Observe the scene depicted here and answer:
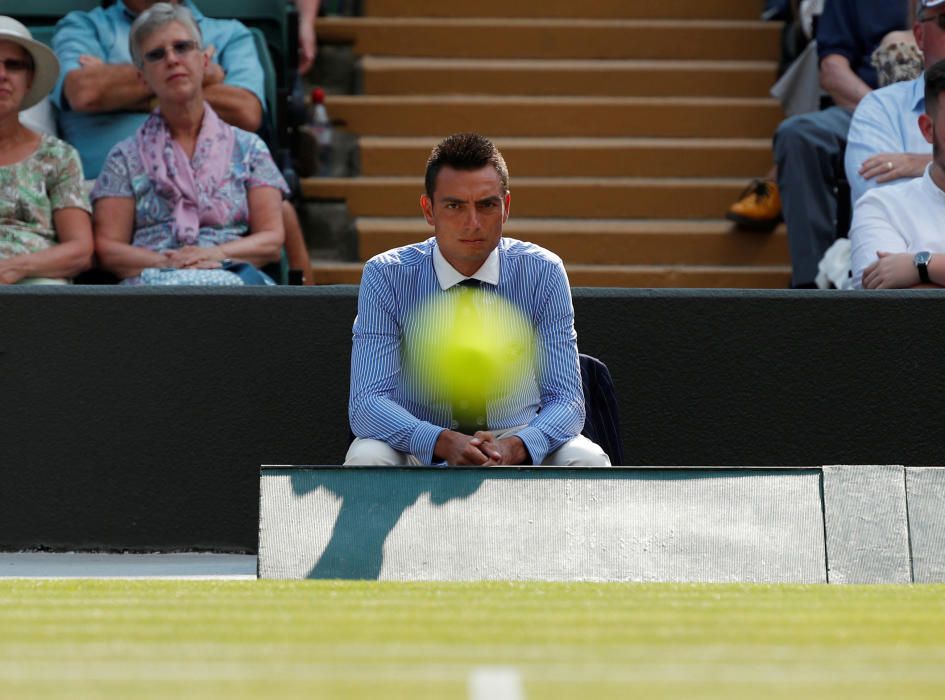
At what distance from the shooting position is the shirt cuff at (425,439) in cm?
514

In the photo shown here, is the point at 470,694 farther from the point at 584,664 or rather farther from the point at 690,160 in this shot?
the point at 690,160

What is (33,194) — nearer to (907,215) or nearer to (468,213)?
(468,213)

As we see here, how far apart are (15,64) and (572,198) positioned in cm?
320

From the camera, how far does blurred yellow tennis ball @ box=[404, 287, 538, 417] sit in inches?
213

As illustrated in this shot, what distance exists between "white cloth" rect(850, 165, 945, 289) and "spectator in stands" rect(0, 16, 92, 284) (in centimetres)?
300

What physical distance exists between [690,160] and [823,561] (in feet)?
15.3

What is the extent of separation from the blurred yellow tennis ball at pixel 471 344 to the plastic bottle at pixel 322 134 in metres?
3.99

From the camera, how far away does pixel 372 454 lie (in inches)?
206

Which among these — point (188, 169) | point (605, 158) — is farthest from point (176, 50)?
point (605, 158)

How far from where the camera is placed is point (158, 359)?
6.36m

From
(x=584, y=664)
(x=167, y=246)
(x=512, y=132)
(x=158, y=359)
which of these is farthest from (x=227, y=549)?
(x=512, y=132)

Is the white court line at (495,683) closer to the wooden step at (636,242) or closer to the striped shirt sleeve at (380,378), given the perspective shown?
the striped shirt sleeve at (380,378)

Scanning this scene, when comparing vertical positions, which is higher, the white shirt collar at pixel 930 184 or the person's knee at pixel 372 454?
the white shirt collar at pixel 930 184

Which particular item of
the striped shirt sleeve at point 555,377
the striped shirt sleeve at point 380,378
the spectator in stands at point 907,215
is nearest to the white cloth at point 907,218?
the spectator in stands at point 907,215
